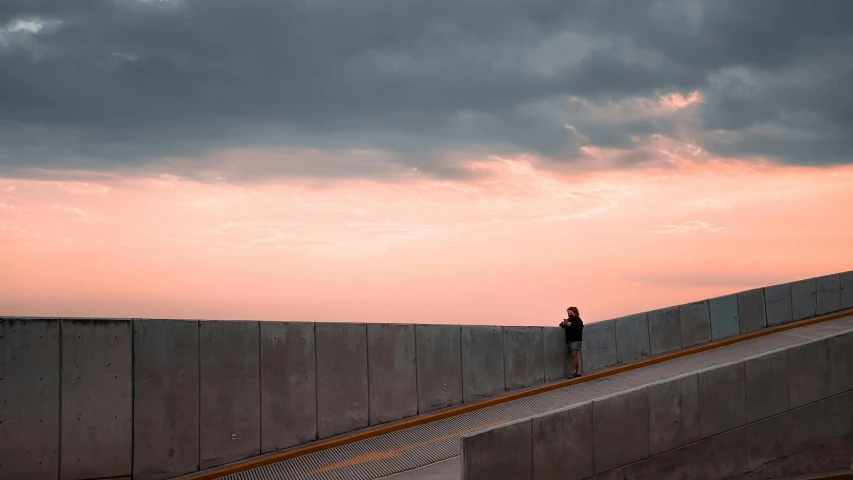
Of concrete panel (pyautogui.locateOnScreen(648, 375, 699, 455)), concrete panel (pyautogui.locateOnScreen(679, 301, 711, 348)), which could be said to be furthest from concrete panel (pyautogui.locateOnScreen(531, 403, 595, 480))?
concrete panel (pyautogui.locateOnScreen(679, 301, 711, 348))

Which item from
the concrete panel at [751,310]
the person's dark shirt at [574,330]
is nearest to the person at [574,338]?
the person's dark shirt at [574,330]

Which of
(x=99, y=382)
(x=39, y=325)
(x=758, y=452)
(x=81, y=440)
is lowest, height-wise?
(x=758, y=452)

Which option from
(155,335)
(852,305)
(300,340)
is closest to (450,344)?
(300,340)

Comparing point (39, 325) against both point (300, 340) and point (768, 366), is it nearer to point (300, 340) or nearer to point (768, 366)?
point (300, 340)

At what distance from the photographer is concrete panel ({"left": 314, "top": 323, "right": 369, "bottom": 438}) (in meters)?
15.0

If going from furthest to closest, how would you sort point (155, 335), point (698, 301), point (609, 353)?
point (698, 301), point (609, 353), point (155, 335)

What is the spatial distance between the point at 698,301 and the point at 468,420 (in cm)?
858

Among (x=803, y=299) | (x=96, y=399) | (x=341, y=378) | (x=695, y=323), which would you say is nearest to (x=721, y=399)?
(x=695, y=323)

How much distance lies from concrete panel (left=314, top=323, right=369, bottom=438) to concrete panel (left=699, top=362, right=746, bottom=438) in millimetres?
6086

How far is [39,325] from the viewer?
12.4 metres

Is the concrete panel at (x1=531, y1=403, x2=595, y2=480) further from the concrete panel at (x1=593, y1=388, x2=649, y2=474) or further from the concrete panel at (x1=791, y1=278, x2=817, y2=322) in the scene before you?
the concrete panel at (x1=791, y1=278, x2=817, y2=322)

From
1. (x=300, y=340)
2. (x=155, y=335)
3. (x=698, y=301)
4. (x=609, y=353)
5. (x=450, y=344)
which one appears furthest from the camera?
(x=698, y=301)

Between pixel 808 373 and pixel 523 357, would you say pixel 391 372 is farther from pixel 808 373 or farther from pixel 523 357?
pixel 808 373

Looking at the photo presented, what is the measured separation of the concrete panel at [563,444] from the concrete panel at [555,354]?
18.6ft
